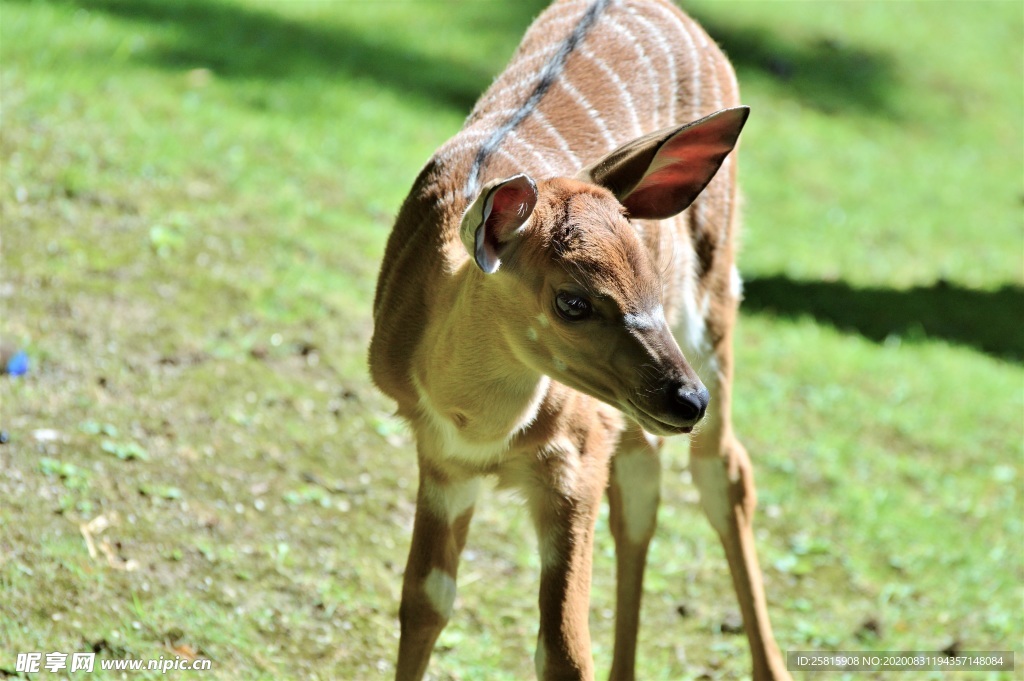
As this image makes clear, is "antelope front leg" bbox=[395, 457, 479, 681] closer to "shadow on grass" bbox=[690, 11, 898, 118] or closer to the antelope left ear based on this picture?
the antelope left ear

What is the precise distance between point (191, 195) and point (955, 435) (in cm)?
448

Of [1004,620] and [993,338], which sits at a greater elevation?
[1004,620]

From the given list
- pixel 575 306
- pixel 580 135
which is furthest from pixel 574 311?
pixel 580 135

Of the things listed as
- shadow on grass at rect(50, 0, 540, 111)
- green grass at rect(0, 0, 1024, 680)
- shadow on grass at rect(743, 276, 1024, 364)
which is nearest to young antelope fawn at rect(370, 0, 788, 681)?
green grass at rect(0, 0, 1024, 680)

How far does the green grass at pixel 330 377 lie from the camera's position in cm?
417

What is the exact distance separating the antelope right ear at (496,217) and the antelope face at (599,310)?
59mm

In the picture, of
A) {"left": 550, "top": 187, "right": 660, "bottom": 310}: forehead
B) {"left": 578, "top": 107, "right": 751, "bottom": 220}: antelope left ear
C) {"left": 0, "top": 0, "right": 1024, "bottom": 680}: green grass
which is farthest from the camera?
{"left": 0, "top": 0, "right": 1024, "bottom": 680}: green grass

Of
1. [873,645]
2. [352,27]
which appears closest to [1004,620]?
[873,645]

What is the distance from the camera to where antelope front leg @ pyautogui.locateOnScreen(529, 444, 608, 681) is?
3.34 metres

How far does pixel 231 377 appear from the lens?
5.24 meters

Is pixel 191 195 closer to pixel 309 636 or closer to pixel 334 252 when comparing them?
pixel 334 252

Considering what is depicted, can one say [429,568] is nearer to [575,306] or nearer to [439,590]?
[439,590]

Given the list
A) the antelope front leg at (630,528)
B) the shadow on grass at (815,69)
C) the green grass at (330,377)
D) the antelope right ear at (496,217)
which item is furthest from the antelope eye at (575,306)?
the shadow on grass at (815,69)

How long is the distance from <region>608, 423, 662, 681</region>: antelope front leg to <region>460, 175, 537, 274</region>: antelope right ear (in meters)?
1.58
